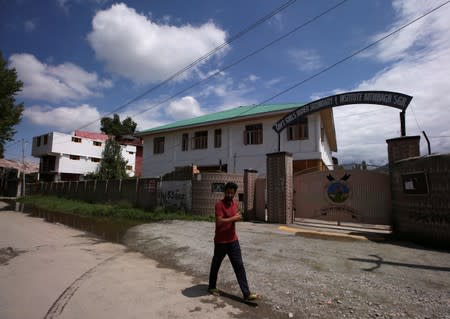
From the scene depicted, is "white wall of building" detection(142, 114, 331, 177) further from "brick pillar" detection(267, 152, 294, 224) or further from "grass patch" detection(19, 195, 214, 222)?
"grass patch" detection(19, 195, 214, 222)

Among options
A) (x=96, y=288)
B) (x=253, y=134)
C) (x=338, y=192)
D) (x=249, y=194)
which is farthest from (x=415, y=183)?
(x=253, y=134)

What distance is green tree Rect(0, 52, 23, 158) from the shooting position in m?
20.5

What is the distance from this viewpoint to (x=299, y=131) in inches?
676

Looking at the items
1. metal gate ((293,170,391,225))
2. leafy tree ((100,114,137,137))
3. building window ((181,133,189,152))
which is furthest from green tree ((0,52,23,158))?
leafy tree ((100,114,137,137))

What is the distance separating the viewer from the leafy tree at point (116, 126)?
53.6m

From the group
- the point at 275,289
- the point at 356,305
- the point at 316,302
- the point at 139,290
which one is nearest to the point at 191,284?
the point at 139,290

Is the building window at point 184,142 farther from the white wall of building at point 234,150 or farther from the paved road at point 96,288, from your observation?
the paved road at point 96,288

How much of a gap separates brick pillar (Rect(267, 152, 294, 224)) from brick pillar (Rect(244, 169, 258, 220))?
1238mm

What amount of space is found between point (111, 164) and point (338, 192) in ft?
90.7

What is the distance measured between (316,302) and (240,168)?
1533 cm

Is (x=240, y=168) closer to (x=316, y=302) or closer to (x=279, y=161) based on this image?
(x=279, y=161)

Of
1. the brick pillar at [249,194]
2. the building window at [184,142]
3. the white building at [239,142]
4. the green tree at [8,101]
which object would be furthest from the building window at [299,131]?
the green tree at [8,101]

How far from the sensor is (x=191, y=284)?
4.55 m

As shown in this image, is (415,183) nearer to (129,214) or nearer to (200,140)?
(129,214)
